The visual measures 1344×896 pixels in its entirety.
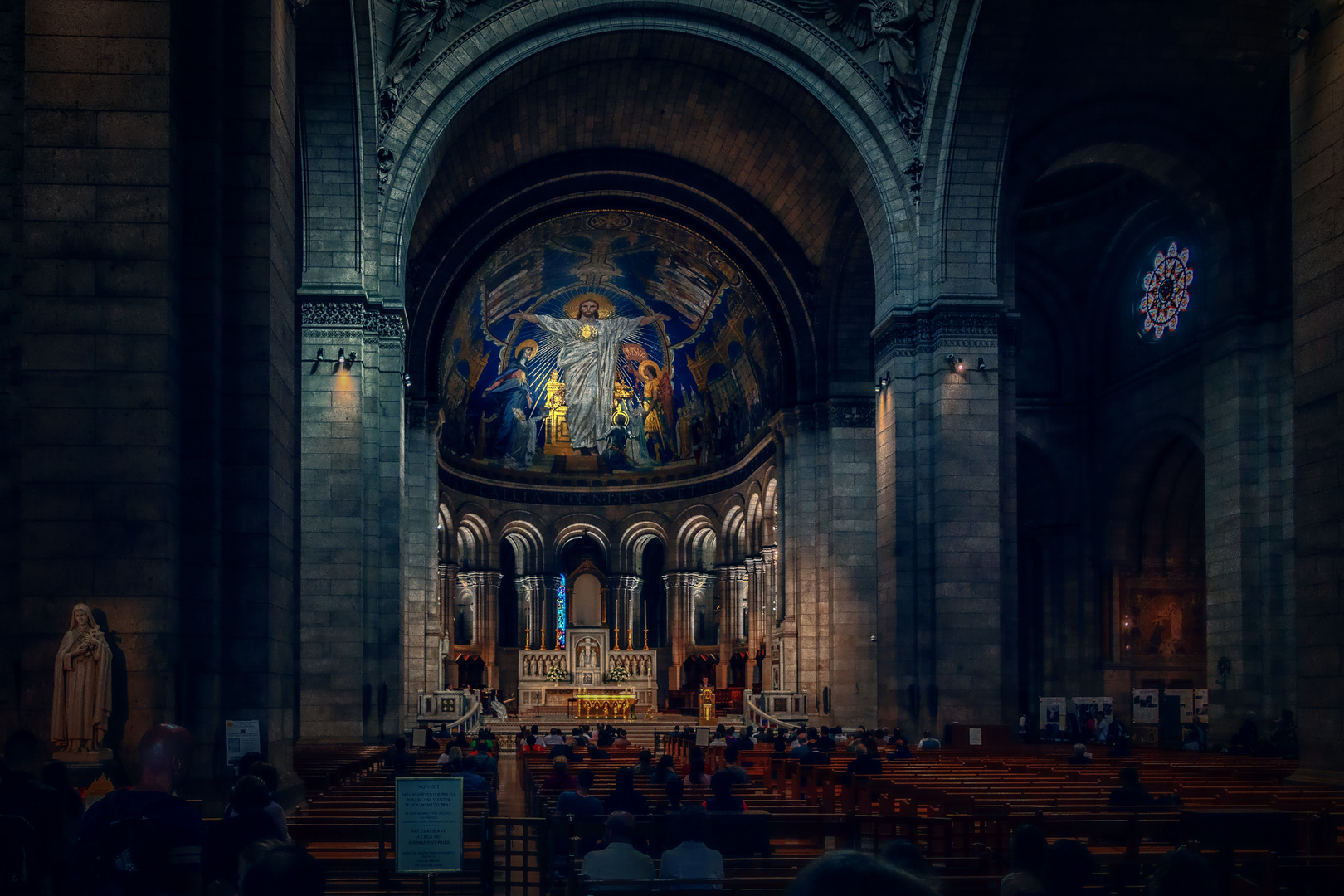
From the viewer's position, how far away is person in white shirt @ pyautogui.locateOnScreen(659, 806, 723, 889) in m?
7.54

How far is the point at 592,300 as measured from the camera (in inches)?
1823

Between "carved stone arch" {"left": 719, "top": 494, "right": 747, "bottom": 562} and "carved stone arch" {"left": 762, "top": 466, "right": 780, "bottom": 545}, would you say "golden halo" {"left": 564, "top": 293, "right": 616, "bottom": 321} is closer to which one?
"carved stone arch" {"left": 719, "top": 494, "right": 747, "bottom": 562}

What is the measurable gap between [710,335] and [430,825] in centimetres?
3707

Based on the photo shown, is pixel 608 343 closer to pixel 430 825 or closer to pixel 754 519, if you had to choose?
pixel 754 519

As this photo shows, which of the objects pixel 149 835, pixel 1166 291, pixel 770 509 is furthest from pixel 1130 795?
pixel 770 509

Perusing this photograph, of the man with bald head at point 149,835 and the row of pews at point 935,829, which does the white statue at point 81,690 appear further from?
the man with bald head at point 149,835

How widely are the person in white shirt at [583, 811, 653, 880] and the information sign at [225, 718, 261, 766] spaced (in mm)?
5669

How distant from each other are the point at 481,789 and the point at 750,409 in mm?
30474

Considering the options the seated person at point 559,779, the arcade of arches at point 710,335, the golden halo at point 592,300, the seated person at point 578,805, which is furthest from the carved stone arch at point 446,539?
the seated person at point 578,805

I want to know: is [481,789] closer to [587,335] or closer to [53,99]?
[53,99]

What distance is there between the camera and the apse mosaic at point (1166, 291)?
32.8m

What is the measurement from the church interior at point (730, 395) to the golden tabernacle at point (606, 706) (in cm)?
13

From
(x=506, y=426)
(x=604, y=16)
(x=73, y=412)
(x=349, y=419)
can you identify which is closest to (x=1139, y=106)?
(x=604, y=16)

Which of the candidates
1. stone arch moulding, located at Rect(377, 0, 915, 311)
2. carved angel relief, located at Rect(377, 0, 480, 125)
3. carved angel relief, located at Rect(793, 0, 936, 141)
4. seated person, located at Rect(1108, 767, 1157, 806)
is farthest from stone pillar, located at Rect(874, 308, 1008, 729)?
seated person, located at Rect(1108, 767, 1157, 806)
